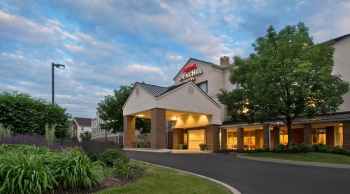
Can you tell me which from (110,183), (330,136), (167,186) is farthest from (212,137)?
(110,183)

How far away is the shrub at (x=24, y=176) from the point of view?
17.7 ft

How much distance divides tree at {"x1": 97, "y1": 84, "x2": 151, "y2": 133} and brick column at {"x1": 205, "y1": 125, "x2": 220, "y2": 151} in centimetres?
1093

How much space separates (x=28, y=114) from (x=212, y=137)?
2102 cm

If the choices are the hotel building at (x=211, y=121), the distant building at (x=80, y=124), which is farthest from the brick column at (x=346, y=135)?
the distant building at (x=80, y=124)

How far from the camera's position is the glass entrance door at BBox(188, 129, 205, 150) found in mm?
32312

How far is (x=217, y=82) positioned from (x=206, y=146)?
9274 millimetres

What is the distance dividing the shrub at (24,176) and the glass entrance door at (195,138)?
26993mm

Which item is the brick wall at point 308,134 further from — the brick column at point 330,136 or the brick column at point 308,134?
the brick column at point 330,136

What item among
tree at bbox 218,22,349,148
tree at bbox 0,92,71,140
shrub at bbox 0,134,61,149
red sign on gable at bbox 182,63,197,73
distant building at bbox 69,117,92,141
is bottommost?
distant building at bbox 69,117,92,141

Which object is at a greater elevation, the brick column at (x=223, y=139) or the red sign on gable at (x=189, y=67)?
the red sign on gable at (x=189, y=67)

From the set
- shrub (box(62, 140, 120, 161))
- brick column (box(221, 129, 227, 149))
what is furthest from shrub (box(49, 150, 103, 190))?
brick column (box(221, 129, 227, 149))

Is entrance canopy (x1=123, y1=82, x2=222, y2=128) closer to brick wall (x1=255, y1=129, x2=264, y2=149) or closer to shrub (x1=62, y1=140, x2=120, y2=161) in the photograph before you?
brick wall (x1=255, y1=129, x2=264, y2=149)

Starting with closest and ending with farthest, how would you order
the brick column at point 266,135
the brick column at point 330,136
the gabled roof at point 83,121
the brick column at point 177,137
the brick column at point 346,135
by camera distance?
the brick column at point 346,135, the brick column at point 330,136, the brick column at point 266,135, the brick column at point 177,137, the gabled roof at point 83,121

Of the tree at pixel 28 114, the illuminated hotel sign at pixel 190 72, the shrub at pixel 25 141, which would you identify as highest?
the illuminated hotel sign at pixel 190 72
